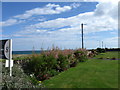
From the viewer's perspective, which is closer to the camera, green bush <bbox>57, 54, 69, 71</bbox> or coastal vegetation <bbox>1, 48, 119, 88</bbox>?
coastal vegetation <bbox>1, 48, 119, 88</bbox>

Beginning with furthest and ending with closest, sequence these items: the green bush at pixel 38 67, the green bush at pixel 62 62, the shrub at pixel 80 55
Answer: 1. the shrub at pixel 80 55
2. the green bush at pixel 62 62
3. the green bush at pixel 38 67

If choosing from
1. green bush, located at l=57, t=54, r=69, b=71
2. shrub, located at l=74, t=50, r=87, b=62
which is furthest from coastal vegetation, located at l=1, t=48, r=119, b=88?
shrub, located at l=74, t=50, r=87, b=62

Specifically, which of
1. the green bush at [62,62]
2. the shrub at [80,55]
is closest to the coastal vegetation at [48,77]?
the green bush at [62,62]

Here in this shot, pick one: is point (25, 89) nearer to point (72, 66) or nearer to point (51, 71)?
point (51, 71)

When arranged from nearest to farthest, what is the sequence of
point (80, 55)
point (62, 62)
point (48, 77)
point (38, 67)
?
1. point (38, 67)
2. point (48, 77)
3. point (62, 62)
4. point (80, 55)

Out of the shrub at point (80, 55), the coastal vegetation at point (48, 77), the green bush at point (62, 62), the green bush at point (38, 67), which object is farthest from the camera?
the shrub at point (80, 55)

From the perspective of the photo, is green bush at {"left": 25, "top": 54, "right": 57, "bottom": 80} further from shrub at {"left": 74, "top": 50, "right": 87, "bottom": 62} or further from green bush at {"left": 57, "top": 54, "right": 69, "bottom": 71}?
Result: shrub at {"left": 74, "top": 50, "right": 87, "bottom": 62}

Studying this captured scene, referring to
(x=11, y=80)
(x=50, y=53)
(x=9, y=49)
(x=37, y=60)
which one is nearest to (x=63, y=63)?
(x=50, y=53)

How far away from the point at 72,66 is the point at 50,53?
10.3 ft

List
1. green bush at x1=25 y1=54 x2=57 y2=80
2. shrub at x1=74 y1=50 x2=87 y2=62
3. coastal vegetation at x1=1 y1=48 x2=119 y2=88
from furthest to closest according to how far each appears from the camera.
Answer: shrub at x1=74 y1=50 x2=87 y2=62 → green bush at x1=25 y1=54 x2=57 y2=80 → coastal vegetation at x1=1 y1=48 x2=119 y2=88

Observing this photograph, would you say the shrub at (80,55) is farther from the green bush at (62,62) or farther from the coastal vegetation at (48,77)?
the green bush at (62,62)

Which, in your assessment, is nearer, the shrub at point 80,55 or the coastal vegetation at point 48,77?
the coastal vegetation at point 48,77

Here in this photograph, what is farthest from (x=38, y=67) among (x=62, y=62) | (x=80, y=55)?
(x=80, y=55)

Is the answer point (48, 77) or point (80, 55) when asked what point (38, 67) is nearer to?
point (48, 77)
